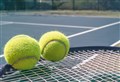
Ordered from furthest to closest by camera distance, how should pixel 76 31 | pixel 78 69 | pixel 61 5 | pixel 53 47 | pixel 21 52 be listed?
pixel 61 5 < pixel 76 31 < pixel 78 69 < pixel 53 47 < pixel 21 52

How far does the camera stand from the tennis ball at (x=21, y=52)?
186 centimetres

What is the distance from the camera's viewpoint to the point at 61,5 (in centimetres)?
2088

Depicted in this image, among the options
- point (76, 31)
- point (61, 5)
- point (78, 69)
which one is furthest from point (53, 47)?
point (61, 5)

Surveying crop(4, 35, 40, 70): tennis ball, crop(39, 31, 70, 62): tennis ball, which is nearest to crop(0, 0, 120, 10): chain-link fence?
crop(39, 31, 70, 62): tennis ball

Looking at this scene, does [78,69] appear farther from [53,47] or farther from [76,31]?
[76,31]

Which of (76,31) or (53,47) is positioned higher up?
(53,47)

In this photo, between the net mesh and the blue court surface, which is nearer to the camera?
the net mesh

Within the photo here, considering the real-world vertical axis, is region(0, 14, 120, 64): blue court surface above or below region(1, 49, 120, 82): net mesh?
below

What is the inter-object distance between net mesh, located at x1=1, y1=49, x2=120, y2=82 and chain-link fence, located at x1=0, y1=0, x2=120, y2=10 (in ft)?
56.1

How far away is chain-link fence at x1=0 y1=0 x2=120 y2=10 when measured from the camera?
63.4 ft

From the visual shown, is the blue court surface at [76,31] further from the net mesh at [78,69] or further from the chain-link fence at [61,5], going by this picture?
the chain-link fence at [61,5]

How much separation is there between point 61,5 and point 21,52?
19.2 meters

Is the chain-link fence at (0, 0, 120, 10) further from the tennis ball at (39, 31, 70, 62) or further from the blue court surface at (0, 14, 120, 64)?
the tennis ball at (39, 31, 70, 62)

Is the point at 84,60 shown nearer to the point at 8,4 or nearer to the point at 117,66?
the point at 117,66
